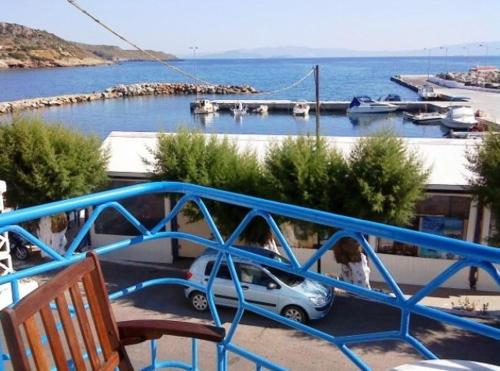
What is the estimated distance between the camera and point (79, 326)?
2018 mm

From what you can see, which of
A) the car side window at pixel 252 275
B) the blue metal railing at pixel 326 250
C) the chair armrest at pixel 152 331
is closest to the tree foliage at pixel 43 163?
the car side window at pixel 252 275

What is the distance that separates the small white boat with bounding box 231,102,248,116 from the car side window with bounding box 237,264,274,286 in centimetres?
4950

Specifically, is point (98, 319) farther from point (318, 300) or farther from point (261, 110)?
point (261, 110)

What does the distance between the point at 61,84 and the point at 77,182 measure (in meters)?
99.3

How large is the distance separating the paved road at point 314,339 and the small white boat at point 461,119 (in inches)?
1511

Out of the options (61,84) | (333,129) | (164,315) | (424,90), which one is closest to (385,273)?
(164,315)

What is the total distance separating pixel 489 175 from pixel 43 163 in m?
10.6

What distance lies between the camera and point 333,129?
171ft

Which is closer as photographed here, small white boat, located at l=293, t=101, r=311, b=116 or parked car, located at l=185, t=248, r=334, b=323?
parked car, located at l=185, t=248, r=334, b=323

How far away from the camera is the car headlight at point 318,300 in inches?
396

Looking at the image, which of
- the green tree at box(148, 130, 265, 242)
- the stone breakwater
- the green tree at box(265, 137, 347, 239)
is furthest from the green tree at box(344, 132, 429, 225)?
the stone breakwater

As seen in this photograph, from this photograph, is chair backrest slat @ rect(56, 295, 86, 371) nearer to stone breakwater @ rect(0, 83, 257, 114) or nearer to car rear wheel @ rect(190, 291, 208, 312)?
car rear wheel @ rect(190, 291, 208, 312)

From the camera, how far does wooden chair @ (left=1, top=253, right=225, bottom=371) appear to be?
1.65 meters

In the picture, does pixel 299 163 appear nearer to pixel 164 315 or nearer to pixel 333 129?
pixel 164 315
